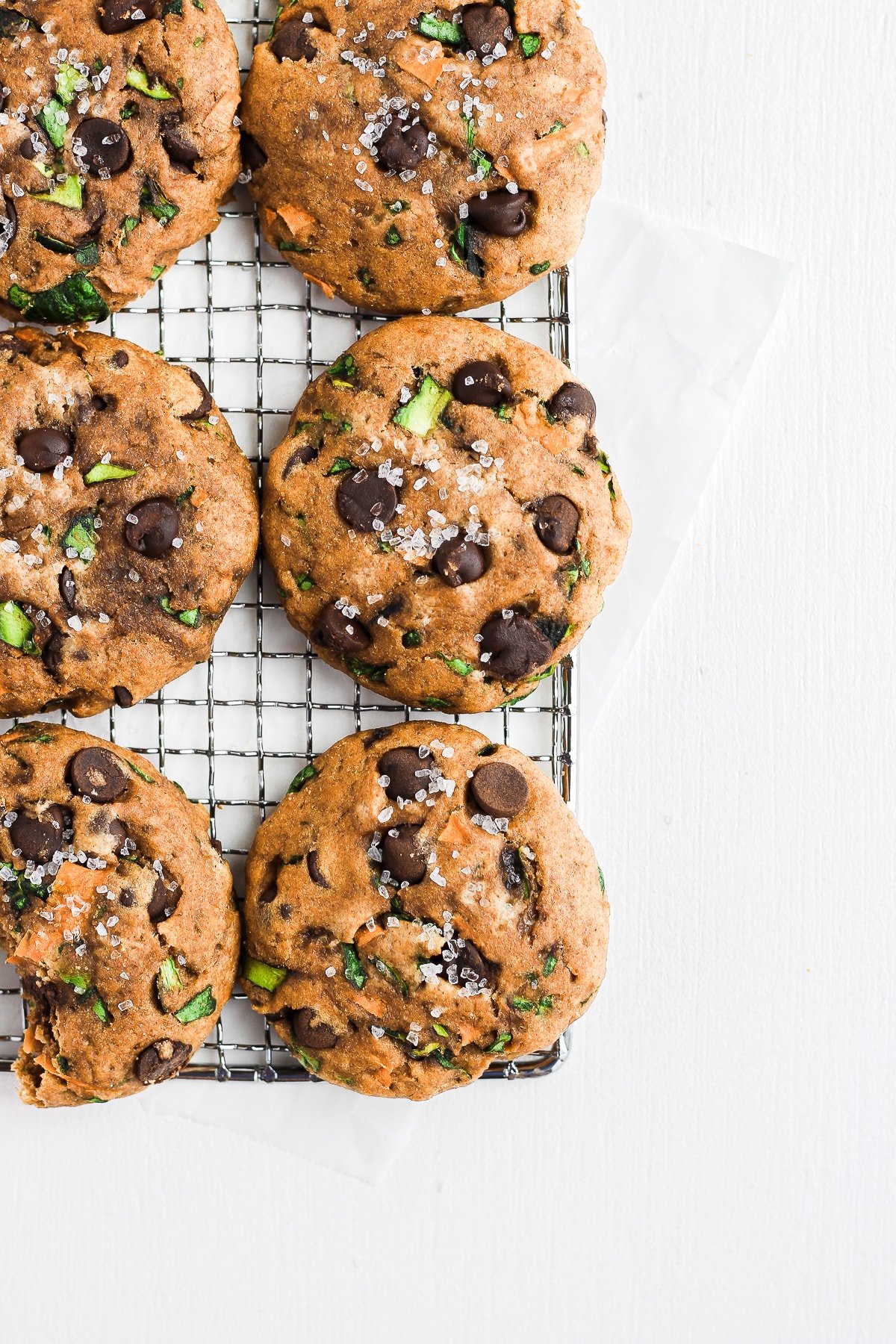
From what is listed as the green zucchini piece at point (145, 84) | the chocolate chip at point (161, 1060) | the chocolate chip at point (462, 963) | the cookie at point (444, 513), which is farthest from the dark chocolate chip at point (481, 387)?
the chocolate chip at point (161, 1060)

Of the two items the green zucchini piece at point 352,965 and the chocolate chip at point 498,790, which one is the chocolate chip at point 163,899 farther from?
the chocolate chip at point 498,790

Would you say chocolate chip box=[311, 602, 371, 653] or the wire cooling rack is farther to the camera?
the wire cooling rack

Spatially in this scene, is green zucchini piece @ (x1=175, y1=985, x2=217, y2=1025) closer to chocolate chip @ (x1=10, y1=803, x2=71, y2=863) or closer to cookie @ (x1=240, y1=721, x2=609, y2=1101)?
cookie @ (x1=240, y1=721, x2=609, y2=1101)

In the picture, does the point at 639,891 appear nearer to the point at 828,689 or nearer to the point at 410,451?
the point at 828,689

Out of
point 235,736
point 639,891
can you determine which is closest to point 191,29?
point 235,736

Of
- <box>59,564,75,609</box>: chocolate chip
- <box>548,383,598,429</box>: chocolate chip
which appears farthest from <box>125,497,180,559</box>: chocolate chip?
<box>548,383,598,429</box>: chocolate chip

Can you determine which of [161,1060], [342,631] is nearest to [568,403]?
[342,631]
